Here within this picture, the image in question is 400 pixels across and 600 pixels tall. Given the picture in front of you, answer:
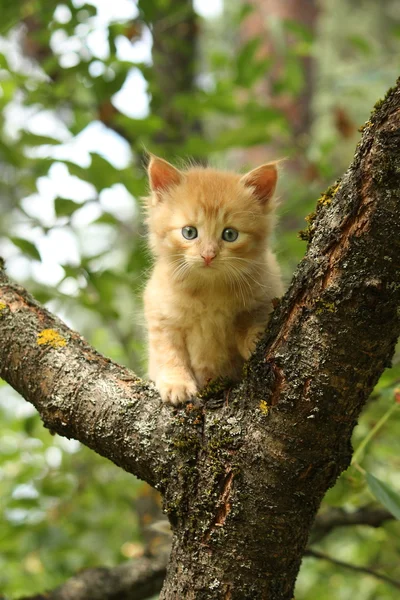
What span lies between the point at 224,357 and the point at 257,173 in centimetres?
74

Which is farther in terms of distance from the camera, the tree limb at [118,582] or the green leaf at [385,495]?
the tree limb at [118,582]

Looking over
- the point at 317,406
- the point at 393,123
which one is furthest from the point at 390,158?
the point at 317,406

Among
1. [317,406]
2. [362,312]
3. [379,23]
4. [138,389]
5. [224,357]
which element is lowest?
[317,406]

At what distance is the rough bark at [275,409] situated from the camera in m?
1.36

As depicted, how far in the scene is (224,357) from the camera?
2.21 m

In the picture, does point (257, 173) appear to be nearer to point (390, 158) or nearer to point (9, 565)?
point (390, 158)

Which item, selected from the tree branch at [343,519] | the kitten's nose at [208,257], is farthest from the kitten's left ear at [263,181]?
the tree branch at [343,519]

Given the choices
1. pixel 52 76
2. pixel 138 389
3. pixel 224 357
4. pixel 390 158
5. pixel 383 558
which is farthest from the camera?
pixel 52 76

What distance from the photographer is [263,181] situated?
239 centimetres

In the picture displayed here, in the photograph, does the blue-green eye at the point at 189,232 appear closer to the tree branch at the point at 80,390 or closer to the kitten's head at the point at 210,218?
the kitten's head at the point at 210,218

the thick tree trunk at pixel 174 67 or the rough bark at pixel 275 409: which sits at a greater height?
the thick tree trunk at pixel 174 67

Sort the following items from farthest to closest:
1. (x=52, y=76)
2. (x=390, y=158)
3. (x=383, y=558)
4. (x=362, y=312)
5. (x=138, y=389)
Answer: (x=52, y=76) → (x=383, y=558) → (x=138, y=389) → (x=362, y=312) → (x=390, y=158)

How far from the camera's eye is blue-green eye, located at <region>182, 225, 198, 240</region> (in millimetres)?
→ 2279

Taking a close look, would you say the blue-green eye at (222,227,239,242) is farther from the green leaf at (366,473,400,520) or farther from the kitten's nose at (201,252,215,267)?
the green leaf at (366,473,400,520)
